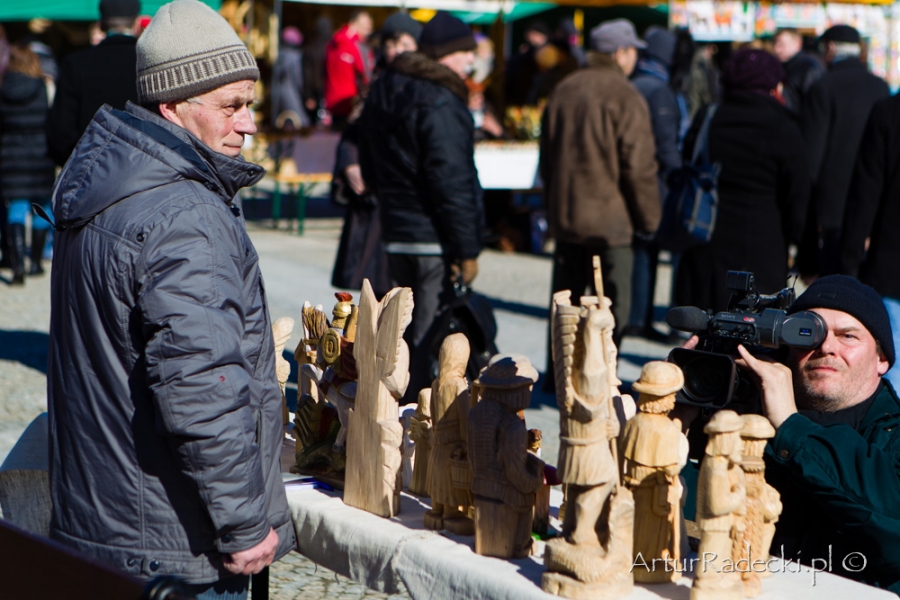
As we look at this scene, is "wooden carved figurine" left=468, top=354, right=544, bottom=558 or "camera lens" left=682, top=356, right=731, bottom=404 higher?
"camera lens" left=682, top=356, right=731, bottom=404

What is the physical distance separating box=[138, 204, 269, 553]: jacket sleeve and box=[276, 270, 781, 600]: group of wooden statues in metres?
0.42

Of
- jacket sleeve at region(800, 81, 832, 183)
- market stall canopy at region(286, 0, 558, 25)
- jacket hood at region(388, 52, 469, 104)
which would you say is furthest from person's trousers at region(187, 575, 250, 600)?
market stall canopy at region(286, 0, 558, 25)

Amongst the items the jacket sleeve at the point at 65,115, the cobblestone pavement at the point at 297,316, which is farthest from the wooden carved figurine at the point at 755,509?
the jacket sleeve at the point at 65,115

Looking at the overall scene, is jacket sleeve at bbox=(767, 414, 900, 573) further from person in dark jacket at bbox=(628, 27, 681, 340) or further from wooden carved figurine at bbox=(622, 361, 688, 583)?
person in dark jacket at bbox=(628, 27, 681, 340)

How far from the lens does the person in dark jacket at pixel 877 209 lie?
172 inches

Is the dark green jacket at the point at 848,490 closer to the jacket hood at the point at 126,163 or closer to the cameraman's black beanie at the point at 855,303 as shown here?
the cameraman's black beanie at the point at 855,303

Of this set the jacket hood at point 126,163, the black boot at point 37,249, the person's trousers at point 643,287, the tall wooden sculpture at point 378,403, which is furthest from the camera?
the black boot at point 37,249

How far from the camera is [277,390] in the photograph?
81.0 inches

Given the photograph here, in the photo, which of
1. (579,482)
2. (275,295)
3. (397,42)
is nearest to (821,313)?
(579,482)

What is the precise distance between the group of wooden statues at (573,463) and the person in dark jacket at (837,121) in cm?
408

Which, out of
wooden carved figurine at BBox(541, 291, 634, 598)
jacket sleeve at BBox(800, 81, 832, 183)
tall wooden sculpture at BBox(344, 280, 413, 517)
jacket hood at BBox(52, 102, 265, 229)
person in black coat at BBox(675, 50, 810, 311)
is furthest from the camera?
jacket sleeve at BBox(800, 81, 832, 183)

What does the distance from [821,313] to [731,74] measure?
2826 millimetres

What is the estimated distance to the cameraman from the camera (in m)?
2.08

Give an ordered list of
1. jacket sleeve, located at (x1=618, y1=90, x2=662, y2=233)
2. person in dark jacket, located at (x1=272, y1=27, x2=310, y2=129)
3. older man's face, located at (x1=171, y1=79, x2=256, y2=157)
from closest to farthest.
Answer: older man's face, located at (x1=171, y1=79, x2=256, y2=157)
jacket sleeve, located at (x1=618, y1=90, x2=662, y2=233)
person in dark jacket, located at (x1=272, y1=27, x2=310, y2=129)
